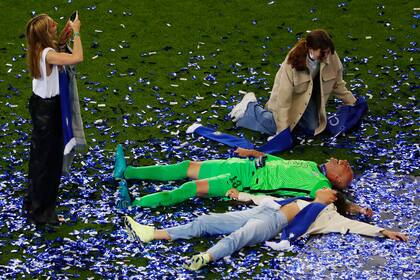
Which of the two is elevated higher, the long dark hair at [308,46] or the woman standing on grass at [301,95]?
the long dark hair at [308,46]

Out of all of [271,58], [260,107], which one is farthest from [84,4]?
[260,107]

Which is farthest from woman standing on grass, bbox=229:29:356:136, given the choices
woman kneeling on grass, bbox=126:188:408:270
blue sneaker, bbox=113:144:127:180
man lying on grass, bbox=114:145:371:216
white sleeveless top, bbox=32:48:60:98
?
white sleeveless top, bbox=32:48:60:98

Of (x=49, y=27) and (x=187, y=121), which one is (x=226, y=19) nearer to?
(x=187, y=121)

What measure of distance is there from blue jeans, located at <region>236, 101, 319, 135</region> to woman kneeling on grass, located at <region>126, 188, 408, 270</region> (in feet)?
6.06

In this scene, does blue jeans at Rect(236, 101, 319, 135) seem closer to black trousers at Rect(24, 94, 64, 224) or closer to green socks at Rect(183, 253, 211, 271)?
black trousers at Rect(24, 94, 64, 224)

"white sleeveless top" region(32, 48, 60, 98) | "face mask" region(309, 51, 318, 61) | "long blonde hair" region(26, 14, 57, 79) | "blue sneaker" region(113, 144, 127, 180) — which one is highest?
"long blonde hair" region(26, 14, 57, 79)

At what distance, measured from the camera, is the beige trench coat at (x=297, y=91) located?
1009 centimetres

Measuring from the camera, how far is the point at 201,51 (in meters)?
12.1

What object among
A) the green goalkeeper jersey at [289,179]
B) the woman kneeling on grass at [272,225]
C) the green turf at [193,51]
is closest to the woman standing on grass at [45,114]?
the woman kneeling on grass at [272,225]

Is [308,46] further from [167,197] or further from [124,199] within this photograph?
[124,199]

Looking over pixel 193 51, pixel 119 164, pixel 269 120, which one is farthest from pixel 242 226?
pixel 193 51

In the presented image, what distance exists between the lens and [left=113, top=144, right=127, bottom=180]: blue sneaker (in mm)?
9156

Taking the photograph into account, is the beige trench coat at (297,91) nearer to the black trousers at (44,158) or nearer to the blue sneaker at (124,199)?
the blue sneaker at (124,199)

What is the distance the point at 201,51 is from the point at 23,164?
3.35m
